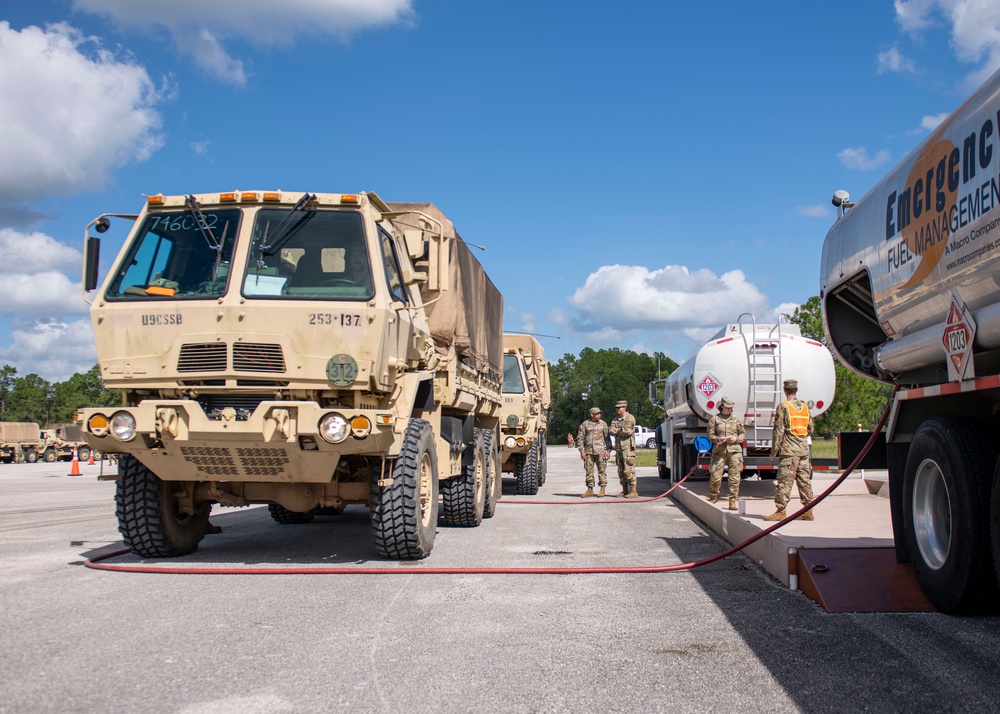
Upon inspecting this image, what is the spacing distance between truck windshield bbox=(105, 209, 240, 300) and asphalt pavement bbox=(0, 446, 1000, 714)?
2.41 m

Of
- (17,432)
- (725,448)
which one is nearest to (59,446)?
(17,432)

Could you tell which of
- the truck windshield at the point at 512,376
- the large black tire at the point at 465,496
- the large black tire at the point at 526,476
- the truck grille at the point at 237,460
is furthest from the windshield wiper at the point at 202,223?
the large black tire at the point at 526,476

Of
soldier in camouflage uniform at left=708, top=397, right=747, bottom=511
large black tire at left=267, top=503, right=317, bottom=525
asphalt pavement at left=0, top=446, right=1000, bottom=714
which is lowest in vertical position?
asphalt pavement at left=0, top=446, right=1000, bottom=714

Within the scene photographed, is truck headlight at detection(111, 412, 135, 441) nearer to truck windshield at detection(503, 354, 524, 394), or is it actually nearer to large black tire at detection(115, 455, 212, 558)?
large black tire at detection(115, 455, 212, 558)

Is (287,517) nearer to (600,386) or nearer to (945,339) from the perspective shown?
(945,339)

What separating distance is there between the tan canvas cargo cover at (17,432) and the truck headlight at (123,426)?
41.2 meters

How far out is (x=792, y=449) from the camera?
10.5 m

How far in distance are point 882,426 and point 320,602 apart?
175 inches

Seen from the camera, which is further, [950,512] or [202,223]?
[202,223]

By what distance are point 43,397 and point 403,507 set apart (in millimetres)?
106568

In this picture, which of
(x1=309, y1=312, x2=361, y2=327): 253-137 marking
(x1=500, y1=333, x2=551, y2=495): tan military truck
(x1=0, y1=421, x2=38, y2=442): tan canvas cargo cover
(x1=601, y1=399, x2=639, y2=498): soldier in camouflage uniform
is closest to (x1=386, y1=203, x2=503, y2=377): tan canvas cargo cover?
(x1=309, y1=312, x2=361, y2=327): 253-137 marking

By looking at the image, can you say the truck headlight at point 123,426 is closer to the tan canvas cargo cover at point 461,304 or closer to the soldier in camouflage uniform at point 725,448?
the tan canvas cargo cover at point 461,304

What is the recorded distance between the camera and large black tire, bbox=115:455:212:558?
7871mm

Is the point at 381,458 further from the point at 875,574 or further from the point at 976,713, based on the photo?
the point at 976,713
